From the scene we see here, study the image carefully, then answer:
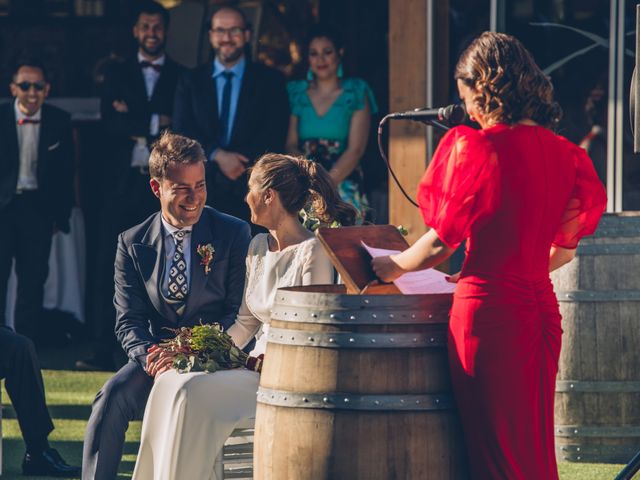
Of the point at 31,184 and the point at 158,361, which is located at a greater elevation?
the point at 31,184

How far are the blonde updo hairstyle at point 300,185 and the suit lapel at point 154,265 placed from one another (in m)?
0.55

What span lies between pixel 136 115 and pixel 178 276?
10.2 ft

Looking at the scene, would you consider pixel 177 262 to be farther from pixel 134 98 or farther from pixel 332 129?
pixel 134 98

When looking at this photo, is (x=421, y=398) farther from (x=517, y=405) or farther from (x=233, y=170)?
(x=233, y=170)

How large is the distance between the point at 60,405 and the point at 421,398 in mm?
3885

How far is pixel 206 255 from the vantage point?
5.18 meters

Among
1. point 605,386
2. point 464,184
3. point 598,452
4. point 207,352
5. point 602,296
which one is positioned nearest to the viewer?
point 464,184

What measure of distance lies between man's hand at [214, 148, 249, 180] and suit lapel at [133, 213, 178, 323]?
2.15 m

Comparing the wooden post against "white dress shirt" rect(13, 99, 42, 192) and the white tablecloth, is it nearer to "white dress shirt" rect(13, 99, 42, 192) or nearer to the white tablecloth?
"white dress shirt" rect(13, 99, 42, 192)

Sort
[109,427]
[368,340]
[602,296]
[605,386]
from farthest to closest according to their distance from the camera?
1. [605,386]
2. [602,296]
3. [109,427]
4. [368,340]

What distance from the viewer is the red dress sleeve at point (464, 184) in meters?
3.73

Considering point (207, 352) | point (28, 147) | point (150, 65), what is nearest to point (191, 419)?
point (207, 352)

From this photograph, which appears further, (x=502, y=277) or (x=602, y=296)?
(x=602, y=296)

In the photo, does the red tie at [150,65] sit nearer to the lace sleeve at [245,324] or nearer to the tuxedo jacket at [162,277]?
the tuxedo jacket at [162,277]
